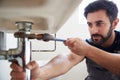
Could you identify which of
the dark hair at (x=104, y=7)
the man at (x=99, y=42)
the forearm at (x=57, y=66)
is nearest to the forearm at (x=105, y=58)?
the man at (x=99, y=42)

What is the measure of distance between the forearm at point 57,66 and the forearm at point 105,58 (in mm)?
237

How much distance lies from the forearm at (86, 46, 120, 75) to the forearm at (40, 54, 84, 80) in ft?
0.78

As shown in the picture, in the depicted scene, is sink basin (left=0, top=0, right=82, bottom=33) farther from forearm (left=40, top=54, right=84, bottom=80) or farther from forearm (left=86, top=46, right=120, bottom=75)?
forearm (left=40, top=54, right=84, bottom=80)

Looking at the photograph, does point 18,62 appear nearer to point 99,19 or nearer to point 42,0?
point 42,0

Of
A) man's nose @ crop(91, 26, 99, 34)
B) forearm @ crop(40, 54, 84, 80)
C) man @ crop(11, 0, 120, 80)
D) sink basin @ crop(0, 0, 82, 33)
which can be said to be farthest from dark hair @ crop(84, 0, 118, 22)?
sink basin @ crop(0, 0, 82, 33)

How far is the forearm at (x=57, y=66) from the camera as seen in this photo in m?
0.94

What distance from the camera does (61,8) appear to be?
1.48ft

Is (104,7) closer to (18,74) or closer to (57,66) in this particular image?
(57,66)

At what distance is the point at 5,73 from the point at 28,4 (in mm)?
639

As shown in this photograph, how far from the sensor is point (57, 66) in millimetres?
1044

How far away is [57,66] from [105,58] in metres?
0.28

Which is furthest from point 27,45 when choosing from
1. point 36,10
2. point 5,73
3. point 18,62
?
point 5,73

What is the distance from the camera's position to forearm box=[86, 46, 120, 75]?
2.59 ft

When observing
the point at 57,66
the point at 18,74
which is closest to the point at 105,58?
the point at 57,66
